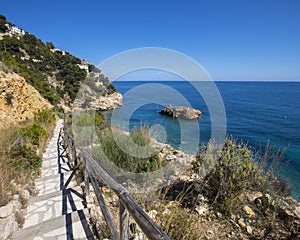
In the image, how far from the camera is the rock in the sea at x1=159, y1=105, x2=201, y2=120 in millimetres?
26312

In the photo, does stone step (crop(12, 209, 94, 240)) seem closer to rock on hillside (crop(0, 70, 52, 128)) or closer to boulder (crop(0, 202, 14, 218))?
boulder (crop(0, 202, 14, 218))

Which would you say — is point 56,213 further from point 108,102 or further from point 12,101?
point 108,102

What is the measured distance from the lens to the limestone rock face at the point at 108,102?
33.5 meters

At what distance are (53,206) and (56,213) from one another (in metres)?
0.21

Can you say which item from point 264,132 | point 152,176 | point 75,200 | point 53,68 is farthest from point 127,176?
point 53,68

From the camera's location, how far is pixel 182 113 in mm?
28234

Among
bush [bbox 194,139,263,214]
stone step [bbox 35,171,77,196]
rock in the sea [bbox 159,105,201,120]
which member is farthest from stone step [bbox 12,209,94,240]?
rock in the sea [bbox 159,105,201,120]

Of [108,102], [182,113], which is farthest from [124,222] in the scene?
[108,102]

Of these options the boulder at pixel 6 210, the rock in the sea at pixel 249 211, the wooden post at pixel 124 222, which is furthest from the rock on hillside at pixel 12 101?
the rock in the sea at pixel 249 211

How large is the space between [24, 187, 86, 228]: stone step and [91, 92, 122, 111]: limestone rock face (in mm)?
29263

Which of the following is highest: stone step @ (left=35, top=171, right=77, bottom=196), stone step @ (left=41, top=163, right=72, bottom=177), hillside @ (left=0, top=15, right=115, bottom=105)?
hillside @ (left=0, top=15, right=115, bottom=105)

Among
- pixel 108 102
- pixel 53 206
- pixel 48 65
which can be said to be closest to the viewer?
pixel 53 206

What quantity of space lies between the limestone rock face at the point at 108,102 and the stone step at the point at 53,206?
96.0 feet

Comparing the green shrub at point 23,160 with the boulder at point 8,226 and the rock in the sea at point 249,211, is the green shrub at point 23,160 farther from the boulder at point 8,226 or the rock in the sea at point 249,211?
the rock in the sea at point 249,211
